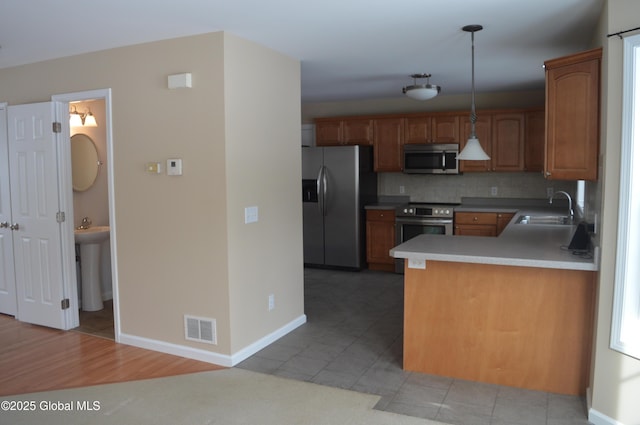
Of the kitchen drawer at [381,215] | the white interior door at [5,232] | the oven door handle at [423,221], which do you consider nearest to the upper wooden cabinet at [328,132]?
the kitchen drawer at [381,215]

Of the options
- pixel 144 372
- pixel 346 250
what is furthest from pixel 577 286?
pixel 346 250

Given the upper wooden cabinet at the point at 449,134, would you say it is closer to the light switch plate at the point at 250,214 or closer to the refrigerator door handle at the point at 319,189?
the refrigerator door handle at the point at 319,189

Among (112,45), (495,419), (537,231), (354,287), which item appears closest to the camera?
(495,419)

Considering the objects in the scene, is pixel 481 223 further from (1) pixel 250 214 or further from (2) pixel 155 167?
(2) pixel 155 167

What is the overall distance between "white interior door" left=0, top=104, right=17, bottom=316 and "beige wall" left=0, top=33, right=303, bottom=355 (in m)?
0.97

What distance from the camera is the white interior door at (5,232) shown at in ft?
15.2

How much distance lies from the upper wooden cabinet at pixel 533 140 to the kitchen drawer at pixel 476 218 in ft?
2.53

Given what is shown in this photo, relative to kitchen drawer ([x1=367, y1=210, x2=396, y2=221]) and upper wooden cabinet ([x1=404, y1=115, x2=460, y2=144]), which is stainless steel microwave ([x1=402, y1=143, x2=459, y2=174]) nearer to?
upper wooden cabinet ([x1=404, y1=115, x2=460, y2=144])

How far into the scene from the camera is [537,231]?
4.20 meters

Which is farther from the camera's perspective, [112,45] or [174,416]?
[112,45]

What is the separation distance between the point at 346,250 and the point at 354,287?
874 mm

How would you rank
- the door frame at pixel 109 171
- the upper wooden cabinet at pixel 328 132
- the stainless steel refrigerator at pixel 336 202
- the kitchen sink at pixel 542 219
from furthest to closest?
the upper wooden cabinet at pixel 328 132 → the stainless steel refrigerator at pixel 336 202 → the kitchen sink at pixel 542 219 → the door frame at pixel 109 171

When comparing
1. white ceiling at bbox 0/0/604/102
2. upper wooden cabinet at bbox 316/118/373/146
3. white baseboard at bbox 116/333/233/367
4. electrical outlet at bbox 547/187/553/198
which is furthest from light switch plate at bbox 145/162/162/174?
electrical outlet at bbox 547/187/553/198

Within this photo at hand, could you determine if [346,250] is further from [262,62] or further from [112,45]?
[112,45]
